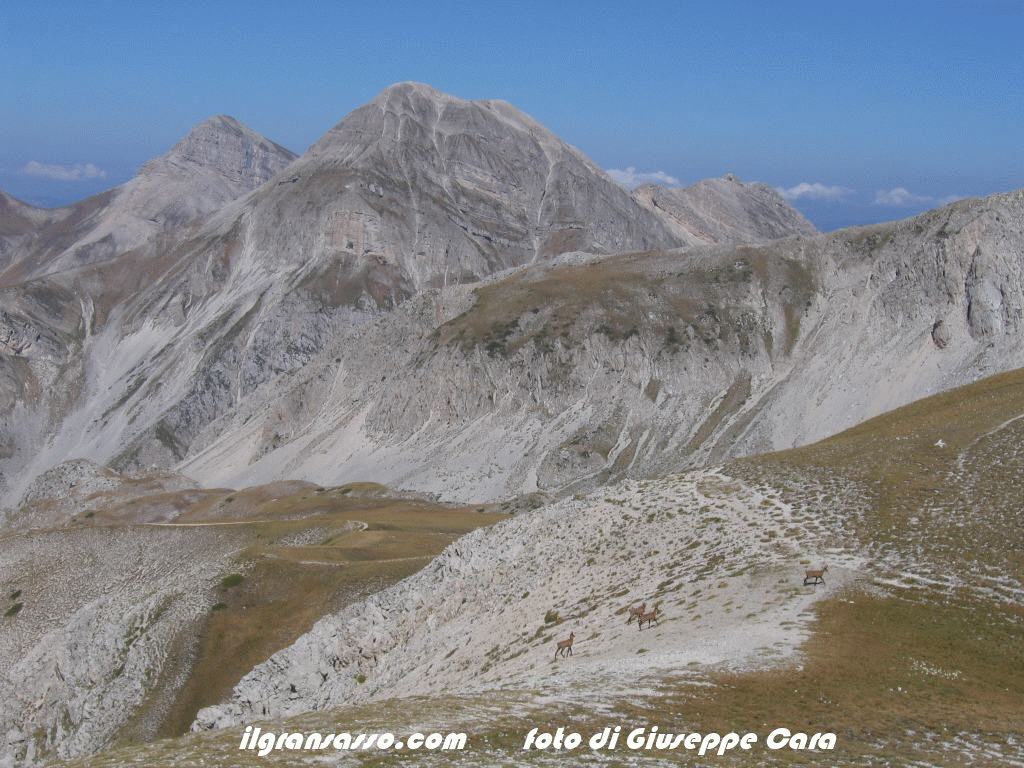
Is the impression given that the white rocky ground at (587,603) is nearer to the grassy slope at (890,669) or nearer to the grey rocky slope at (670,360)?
the grassy slope at (890,669)

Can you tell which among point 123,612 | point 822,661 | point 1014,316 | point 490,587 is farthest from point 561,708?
point 1014,316

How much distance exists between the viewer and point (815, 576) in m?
33.2

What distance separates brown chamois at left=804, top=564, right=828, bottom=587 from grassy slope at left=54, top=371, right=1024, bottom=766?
1418 mm

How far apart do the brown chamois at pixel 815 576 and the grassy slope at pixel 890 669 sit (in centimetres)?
142

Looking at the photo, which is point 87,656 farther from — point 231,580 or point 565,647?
point 565,647

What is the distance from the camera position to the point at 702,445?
152 m

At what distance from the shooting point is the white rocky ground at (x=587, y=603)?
29.9m

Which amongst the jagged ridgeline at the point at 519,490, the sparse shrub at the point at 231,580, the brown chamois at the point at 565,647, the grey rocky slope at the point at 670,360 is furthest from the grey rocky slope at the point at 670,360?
the brown chamois at the point at 565,647

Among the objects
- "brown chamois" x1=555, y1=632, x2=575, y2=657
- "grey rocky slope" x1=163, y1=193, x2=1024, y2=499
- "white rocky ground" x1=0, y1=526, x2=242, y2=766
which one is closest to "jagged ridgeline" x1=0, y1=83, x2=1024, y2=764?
"white rocky ground" x1=0, y1=526, x2=242, y2=766

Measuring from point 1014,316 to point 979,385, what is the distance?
292 feet

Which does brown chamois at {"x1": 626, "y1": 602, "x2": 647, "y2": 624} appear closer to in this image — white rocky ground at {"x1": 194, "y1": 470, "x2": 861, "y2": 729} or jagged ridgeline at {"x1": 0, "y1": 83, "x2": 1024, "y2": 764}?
white rocky ground at {"x1": 194, "y1": 470, "x2": 861, "y2": 729}

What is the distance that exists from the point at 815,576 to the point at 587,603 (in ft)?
32.0

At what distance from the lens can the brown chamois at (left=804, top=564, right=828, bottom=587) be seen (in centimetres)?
3312

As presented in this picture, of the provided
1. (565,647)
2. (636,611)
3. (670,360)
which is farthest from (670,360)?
(565,647)
